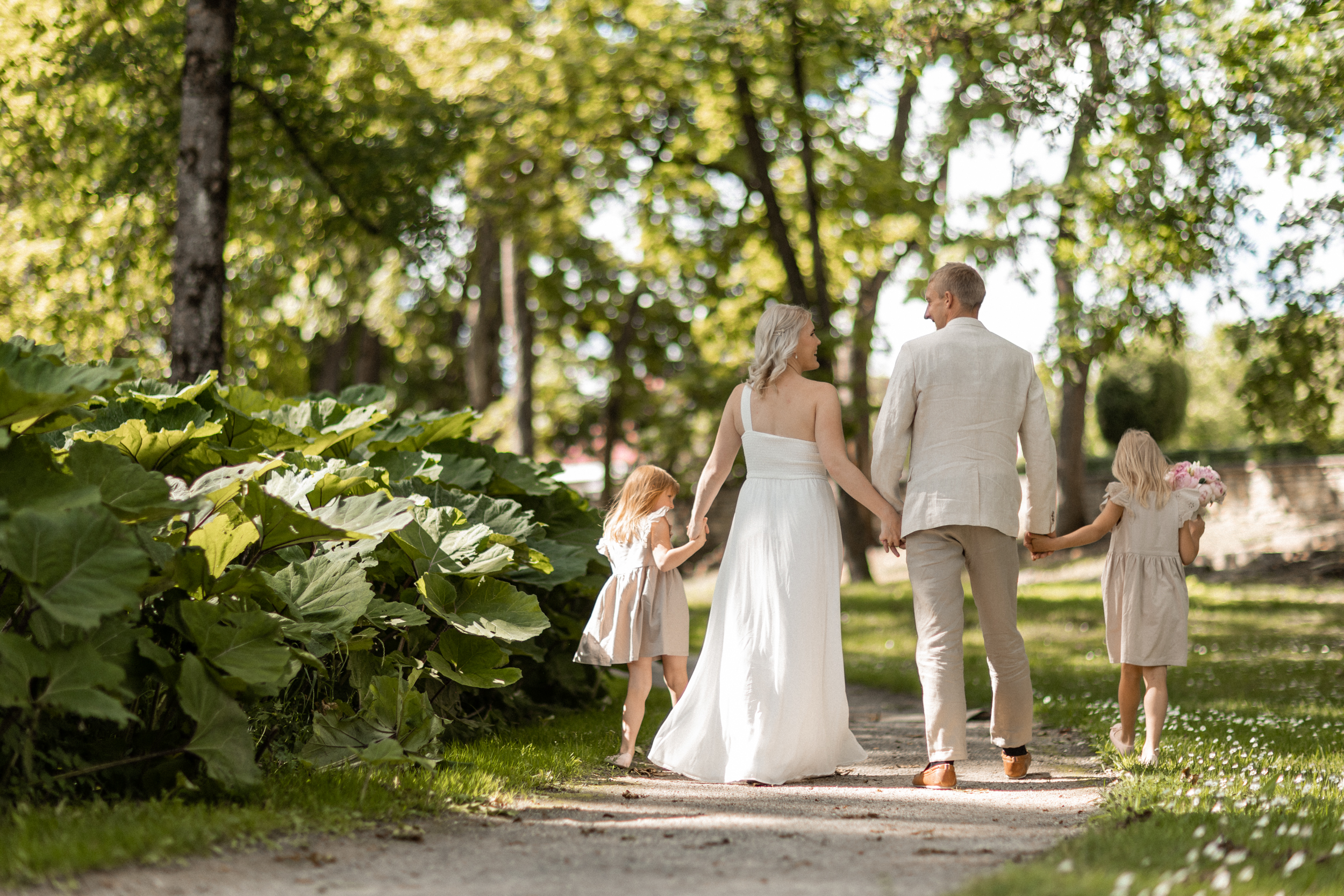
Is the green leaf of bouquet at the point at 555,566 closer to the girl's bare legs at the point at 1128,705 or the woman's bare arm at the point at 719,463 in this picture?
the woman's bare arm at the point at 719,463

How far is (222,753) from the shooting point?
11.9 feet

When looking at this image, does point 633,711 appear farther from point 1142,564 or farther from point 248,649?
point 1142,564

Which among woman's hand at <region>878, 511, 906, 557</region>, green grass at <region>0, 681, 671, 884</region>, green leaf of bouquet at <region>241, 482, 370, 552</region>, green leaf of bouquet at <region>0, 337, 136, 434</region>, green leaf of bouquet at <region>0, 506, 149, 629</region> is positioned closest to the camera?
green grass at <region>0, 681, 671, 884</region>

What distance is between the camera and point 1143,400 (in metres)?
28.4

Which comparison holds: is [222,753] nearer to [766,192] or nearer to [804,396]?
[804,396]

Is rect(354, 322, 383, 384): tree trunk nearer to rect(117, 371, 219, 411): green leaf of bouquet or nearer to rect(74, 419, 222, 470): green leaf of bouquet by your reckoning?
rect(117, 371, 219, 411): green leaf of bouquet

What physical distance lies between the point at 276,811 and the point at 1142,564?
402 centimetres

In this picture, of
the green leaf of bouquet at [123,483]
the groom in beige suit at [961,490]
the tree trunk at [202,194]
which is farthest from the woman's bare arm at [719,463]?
the tree trunk at [202,194]

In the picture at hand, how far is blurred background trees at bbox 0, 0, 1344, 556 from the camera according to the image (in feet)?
31.1

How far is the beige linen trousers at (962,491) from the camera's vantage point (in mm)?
4859

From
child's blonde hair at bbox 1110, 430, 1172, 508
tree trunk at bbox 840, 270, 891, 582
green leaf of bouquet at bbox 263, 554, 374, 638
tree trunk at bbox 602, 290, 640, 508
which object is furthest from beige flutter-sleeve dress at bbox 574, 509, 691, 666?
tree trunk at bbox 602, 290, 640, 508

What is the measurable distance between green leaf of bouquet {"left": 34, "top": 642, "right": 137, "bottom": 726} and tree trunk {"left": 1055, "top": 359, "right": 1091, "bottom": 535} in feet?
61.5

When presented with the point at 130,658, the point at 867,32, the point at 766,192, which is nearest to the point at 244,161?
the point at 867,32

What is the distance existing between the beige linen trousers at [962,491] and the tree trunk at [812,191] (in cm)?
858
